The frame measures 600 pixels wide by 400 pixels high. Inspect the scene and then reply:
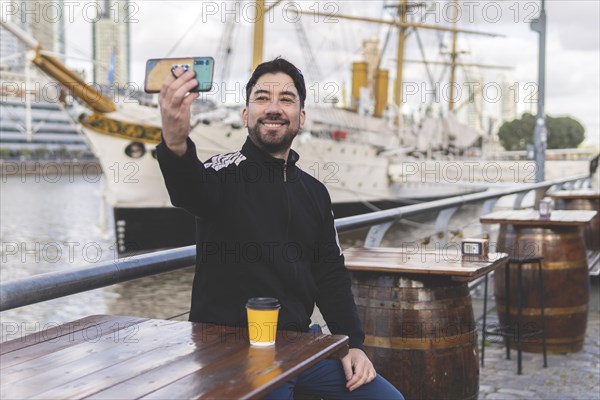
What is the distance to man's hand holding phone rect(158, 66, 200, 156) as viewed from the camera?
75.9 inches

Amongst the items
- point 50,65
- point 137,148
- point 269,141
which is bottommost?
point 269,141

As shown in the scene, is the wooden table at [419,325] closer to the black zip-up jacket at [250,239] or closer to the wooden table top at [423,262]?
the wooden table top at [423,262]

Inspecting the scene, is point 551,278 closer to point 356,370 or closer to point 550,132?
point 356,370

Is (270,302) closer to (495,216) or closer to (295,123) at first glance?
(295,123)

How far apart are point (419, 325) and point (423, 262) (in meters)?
0.38

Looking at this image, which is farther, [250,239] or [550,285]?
[550,285]

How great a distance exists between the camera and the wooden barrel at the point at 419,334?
3.75 m

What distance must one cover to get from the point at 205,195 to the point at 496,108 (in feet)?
418

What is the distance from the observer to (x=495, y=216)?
249 inches

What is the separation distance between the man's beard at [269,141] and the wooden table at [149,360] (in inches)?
A: 26.8

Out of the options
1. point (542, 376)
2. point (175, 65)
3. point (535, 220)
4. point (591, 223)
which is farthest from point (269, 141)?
point (591, 223)

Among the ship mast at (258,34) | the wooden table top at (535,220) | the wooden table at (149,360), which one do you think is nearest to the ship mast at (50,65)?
the ship mast at (258,34)

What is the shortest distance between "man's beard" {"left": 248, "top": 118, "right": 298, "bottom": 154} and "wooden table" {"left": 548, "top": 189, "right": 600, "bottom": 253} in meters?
7.99

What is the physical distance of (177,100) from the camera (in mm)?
1941
